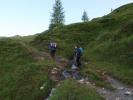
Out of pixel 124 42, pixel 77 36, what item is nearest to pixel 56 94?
pixel 124 42

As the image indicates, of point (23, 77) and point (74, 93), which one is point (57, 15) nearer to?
point (23, 77)

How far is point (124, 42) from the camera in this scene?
56000 mm

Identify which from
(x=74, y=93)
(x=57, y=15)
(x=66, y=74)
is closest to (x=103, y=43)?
(x=66, y=74)

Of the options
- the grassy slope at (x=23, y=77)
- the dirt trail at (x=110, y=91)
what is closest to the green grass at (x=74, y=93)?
the dirt trail at (x=110, y=91)

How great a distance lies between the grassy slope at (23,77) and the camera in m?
42.0

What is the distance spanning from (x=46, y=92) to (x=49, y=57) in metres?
14.9

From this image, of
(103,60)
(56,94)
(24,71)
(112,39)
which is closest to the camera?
(56,94)

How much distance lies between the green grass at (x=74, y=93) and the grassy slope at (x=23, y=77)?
4.63 metres

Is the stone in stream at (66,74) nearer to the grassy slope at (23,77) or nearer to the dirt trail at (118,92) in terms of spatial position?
→ the grassy slope at (23,77)

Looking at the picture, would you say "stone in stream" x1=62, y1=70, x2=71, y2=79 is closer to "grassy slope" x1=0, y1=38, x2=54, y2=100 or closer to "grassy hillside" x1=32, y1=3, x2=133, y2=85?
"grassy slope" x1=0, y1=38, x2=54, y2=100

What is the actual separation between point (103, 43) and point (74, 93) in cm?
2661

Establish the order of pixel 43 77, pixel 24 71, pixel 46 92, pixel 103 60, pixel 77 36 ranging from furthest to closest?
pixel 77 36 < pixel 103 60 < pixel 24 71 < pixel 43 77 < pixel 46 92

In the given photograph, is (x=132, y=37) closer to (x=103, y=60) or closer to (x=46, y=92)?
(x=103, y=60)

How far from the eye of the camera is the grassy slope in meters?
42.0
